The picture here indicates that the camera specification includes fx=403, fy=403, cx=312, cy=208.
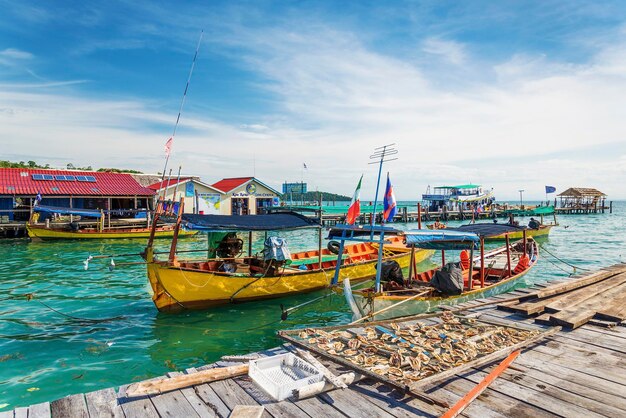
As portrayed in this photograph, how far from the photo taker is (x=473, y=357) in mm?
6180

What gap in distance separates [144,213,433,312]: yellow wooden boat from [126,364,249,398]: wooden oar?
7103 mm

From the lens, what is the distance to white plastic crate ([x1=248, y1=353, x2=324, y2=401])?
5.12m

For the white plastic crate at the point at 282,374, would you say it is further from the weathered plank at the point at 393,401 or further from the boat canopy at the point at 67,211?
the boat canopy at the point at 67,211

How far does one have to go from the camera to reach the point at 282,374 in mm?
5750

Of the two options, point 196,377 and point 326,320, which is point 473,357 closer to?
point 196,377

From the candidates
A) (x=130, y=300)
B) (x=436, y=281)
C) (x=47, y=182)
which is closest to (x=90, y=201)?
(x=47, y=182)

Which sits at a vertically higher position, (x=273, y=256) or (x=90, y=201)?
(x=90, y=201)

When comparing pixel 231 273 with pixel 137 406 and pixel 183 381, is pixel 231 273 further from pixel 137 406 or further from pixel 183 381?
pixel 137 406

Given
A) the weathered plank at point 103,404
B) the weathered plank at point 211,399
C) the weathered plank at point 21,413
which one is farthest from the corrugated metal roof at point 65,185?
the weathered plank at point 211,399

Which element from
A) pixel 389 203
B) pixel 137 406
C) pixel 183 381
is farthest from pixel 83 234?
pixel 137 406

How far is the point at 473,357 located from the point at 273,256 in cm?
852

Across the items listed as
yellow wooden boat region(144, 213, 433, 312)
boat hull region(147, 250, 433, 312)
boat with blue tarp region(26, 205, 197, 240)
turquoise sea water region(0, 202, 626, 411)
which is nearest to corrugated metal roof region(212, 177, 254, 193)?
boat with blue tarp region(26, 205, 197, 240)

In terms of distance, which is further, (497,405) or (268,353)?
(268,353)

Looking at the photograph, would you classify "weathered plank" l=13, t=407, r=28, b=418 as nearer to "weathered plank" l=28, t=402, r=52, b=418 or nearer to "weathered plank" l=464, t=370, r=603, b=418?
"weathered plank" l=28, t=402, r=52, b=418
